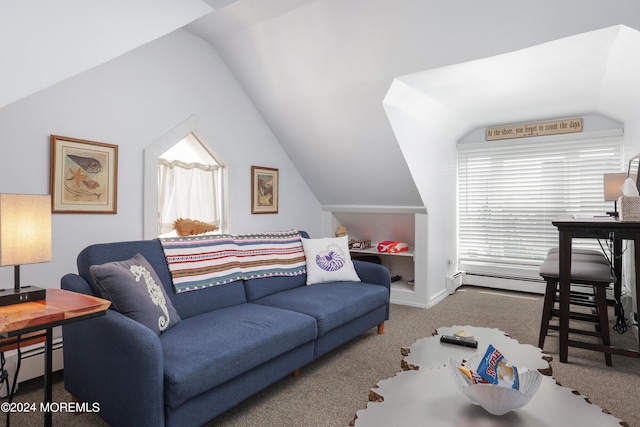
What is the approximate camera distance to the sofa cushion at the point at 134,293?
74.8 inches

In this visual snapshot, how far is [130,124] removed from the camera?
2795 millimetres

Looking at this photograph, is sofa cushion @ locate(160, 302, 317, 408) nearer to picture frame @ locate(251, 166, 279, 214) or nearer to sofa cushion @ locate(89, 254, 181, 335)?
sofa cushion @ locate(89, 254, 181, 335)

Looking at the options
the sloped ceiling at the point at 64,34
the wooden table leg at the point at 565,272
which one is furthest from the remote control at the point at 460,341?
the sloped ceiling at the point at 64,34

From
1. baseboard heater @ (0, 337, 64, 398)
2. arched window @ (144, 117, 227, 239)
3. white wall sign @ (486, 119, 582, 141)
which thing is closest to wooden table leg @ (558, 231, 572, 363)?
white wall sign @ (486, 119, 582, 141)

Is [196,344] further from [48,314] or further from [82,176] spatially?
[82,176]

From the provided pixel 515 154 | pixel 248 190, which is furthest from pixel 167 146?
pixel 515 154

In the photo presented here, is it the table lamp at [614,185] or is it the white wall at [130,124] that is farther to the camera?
the table lamp at [614,185]

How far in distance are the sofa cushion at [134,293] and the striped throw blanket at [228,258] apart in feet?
1.08

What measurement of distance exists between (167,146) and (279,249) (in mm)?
1209

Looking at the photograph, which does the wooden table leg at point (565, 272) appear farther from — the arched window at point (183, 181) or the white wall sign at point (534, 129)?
the arched window at point (183, 181)

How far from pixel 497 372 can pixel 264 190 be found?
2.88 meters

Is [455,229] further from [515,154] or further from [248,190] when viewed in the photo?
[248,190]

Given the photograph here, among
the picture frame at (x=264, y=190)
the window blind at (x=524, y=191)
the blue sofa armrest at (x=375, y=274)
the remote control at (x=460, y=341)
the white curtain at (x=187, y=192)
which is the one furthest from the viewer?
the window blind at (x=524, y=191)

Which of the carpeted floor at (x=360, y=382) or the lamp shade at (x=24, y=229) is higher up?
the lamp shade at (x=24, y=229)
